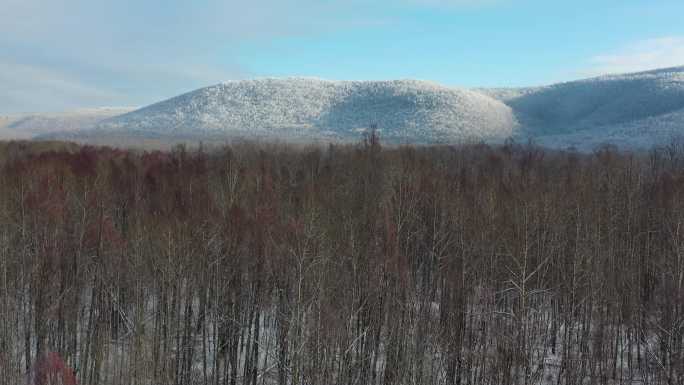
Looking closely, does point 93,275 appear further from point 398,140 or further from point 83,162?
point 398,140

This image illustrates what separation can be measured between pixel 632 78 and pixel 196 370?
188138 mm

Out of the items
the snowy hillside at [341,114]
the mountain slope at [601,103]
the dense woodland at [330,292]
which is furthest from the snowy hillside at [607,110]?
the dense woodland at [330,292]

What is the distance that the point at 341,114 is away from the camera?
575ft

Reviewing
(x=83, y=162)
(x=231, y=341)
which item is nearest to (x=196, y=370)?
(x=231, y=341)

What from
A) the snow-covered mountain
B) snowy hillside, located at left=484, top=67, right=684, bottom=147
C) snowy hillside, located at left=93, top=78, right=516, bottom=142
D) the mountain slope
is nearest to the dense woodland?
snowy hillside, located at left=484, top=67, right=684, bottom=147

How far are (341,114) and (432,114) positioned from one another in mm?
31995

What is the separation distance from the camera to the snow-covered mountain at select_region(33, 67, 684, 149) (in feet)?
463

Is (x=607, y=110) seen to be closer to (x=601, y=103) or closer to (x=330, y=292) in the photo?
(x=601, y=103)

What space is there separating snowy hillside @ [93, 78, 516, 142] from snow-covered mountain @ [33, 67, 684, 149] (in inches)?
12.2

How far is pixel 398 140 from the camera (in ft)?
455

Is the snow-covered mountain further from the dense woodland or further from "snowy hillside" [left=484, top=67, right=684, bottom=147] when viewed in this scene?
the dense woodland

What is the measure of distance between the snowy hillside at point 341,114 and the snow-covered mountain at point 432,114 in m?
0.31

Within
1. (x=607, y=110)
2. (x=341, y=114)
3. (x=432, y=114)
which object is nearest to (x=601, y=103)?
(x=607, y=110)

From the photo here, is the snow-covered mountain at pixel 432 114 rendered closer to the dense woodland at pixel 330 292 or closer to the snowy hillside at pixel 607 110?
the snowy hillside at pixel 607 110
